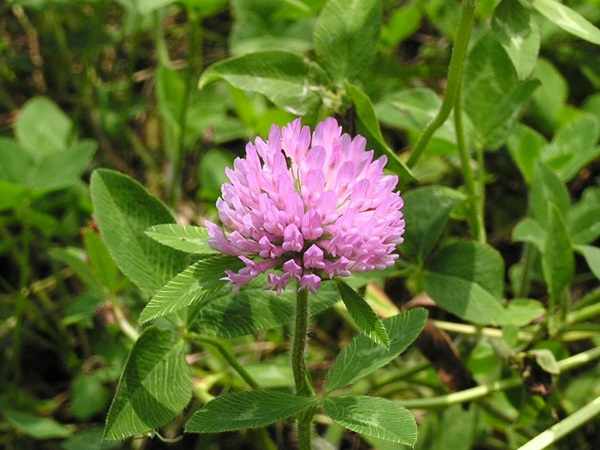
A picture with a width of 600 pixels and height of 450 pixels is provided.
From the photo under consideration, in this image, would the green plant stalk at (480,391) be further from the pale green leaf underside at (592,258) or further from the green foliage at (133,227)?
the green foliage at (133,227)

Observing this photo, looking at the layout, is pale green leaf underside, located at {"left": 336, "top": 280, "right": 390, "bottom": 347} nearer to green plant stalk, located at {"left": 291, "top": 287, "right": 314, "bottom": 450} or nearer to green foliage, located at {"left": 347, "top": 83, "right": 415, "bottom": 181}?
green plant stalk, located at {"left": 291, "top": 287, "right": 314, "bottom": 450}

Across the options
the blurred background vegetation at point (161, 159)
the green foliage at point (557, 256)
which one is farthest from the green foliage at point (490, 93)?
the green foliage at point (557, 256)

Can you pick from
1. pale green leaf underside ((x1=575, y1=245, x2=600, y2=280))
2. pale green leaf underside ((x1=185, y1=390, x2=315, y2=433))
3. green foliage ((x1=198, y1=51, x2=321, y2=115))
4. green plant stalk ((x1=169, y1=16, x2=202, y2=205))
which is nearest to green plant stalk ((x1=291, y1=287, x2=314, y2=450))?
pale green leaf underside ((x1=185, y1=390, x2=315, y2=433))

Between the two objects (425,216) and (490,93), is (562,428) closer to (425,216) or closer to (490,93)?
(425,216)

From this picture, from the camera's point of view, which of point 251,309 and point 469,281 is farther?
point 469,281

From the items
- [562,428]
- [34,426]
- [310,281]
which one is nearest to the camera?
[310,281]

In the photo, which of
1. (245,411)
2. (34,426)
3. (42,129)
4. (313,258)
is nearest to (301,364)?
(245,411)

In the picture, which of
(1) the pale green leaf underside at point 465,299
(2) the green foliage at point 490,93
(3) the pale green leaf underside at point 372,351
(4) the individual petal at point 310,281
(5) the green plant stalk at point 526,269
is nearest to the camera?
(4) the individual petal at point 310,281
